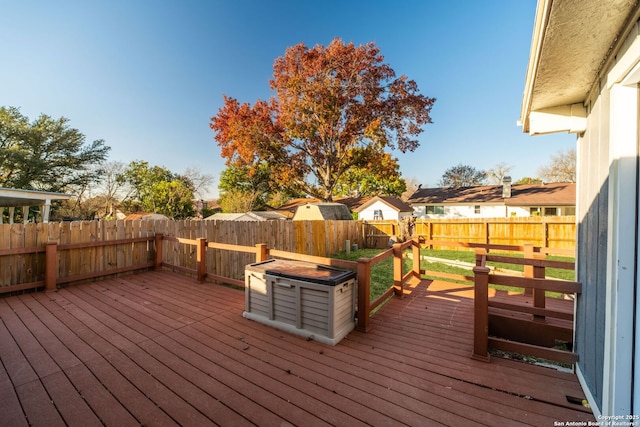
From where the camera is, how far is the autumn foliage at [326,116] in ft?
48.9

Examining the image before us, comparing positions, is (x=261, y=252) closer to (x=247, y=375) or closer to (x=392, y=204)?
(x=247, y=375)

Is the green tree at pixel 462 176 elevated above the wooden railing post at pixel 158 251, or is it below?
above

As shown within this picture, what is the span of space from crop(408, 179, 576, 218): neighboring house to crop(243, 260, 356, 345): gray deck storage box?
24270mm

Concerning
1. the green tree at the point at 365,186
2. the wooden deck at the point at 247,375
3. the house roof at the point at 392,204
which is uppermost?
the green tree at the point at 365,186

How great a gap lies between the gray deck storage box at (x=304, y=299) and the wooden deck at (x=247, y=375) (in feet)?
0.54

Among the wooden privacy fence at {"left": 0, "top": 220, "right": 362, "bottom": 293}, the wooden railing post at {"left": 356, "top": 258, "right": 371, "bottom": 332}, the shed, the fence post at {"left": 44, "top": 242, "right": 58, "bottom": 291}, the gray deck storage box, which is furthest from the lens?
the shed

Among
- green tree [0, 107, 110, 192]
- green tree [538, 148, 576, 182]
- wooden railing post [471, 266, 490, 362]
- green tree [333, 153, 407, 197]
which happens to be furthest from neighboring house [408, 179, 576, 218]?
green tree [0, 107, 110, 192]

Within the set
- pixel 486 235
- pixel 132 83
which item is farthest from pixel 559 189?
pixel 132 83

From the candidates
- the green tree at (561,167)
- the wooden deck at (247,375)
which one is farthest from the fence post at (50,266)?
the green tree at (561,167)

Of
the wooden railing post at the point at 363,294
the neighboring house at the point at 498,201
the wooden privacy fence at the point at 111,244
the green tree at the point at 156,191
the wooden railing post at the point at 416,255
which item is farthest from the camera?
the green tree at the point at 156,191

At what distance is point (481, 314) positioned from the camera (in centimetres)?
280

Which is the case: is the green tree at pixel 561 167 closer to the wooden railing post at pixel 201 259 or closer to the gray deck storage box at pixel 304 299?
the gray deck storage box at pixel 304 299

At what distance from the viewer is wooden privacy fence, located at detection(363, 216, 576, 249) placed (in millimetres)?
11656

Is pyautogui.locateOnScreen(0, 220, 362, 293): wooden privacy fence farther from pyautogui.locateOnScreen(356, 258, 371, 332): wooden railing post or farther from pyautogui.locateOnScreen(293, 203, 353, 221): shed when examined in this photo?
pyautogui.locateOnScreen(293, 203, 353, 221): shed
